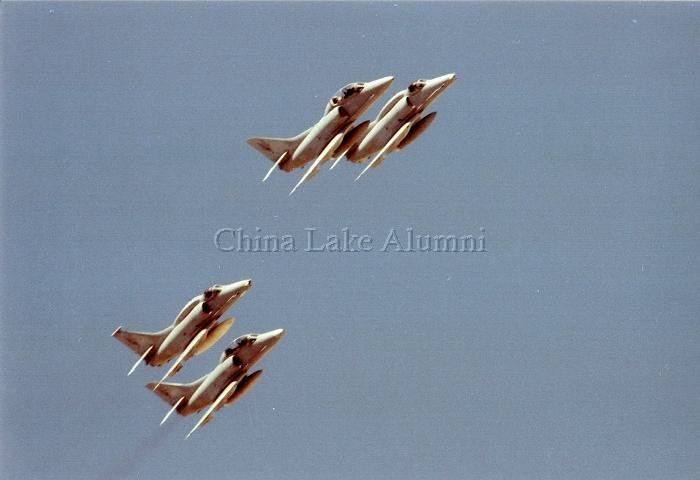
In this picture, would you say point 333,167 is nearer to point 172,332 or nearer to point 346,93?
point 346,93

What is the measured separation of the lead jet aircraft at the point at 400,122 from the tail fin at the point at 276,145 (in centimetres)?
121

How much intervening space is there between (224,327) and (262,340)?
1224 millimetres

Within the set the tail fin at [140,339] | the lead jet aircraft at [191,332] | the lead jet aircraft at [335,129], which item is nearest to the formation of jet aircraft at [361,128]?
Result: the lead jet aircraft at [335,129]

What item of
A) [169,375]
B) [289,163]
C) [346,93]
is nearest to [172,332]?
[169,375]

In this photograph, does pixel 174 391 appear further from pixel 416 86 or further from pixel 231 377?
pixel 416 86

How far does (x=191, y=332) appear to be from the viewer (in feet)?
100

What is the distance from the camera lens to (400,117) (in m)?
30.6

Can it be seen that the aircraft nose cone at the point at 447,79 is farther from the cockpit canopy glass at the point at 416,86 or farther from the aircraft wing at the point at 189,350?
the aircraft wing at the point at 189,350

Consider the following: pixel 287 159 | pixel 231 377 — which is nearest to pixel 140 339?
pixel 231 377

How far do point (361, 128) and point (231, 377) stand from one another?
6.52m

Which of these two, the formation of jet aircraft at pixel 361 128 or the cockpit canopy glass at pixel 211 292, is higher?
the formation of jet aircraft at pixel 361 128

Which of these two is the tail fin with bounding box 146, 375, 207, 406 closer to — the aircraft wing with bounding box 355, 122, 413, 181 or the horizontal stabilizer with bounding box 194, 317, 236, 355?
the horizontal stabilizer with bounding box 194, 317, 236, 355

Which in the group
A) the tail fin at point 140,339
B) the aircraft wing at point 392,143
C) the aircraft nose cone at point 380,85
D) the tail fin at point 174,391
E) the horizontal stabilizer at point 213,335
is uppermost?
the aircraft nose cone at point 380,85

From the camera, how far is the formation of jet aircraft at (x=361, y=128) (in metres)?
30.0
